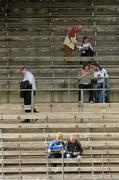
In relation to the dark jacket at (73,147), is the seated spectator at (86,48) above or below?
above

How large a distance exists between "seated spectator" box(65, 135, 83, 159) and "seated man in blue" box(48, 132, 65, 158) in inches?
5.2

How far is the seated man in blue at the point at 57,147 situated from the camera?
14.1 meters

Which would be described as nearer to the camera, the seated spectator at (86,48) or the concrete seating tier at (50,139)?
the concrete seating tier at (50,139)

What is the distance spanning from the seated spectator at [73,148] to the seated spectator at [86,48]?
5.69m

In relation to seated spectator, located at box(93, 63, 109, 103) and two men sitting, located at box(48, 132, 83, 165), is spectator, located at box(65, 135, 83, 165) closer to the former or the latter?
two men sitting, located at box(48, 132, 83, 165)

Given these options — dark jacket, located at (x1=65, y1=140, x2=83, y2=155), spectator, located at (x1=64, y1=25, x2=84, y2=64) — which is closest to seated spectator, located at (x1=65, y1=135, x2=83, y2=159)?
dark jacket, located at (x1=65, y1=140, x2=83, y2=155)

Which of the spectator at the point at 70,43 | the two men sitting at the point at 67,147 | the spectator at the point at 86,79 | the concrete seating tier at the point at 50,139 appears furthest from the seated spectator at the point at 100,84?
the two men sitting at the point at 67,147

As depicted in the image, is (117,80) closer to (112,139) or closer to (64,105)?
(64,105)

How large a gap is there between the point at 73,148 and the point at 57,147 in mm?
335

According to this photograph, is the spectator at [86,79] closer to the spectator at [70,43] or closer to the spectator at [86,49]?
the spectator at [86,49]

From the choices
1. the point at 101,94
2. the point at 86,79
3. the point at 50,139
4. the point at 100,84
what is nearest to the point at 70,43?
the point at 86,79

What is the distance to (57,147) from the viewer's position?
14.1 meters

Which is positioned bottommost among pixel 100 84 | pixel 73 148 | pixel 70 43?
pixel 73 148

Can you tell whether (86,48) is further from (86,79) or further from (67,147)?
(67,147)
